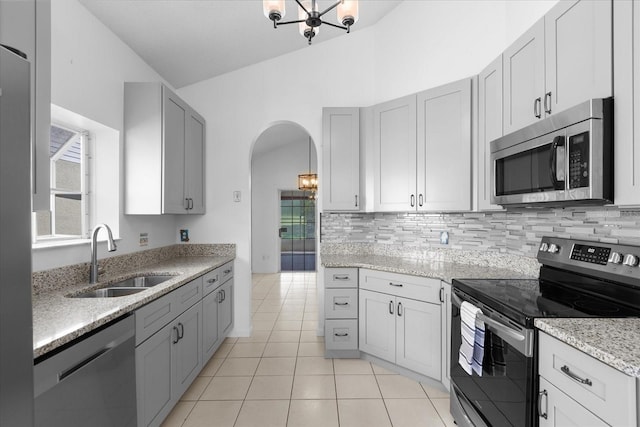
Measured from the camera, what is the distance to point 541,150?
1.76m

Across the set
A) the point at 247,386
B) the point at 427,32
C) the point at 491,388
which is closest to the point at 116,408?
the point at 247,386

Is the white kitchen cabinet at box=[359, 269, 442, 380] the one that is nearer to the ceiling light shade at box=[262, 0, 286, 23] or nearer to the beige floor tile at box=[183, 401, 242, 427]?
the beige floor tile at box=[183, 401, 242, 427]

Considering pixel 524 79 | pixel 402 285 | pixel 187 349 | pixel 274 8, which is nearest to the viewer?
pixel 274 8

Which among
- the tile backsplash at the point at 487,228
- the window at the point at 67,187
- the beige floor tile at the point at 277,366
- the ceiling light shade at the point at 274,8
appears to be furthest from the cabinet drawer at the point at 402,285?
the window at the point at 67,187

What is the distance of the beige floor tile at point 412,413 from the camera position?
2.04 meters

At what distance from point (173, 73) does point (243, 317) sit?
2.76 m

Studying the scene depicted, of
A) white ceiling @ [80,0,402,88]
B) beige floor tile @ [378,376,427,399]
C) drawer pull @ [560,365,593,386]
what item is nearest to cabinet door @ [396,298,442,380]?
beige floor tile @ [378,376,427,399]

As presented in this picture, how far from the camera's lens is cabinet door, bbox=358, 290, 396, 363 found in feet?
8.77

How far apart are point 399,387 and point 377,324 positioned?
1.68 feet

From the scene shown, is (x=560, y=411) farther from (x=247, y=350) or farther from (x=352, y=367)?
(x=247, y=350)

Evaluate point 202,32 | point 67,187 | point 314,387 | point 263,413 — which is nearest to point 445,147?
point 314,387

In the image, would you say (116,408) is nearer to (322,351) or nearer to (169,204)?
(169,204)

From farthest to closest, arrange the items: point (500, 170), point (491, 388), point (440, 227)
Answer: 1. point (440, 227)
2. point (500, 170)
3. point (491, 388)

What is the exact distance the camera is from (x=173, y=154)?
111 inches
